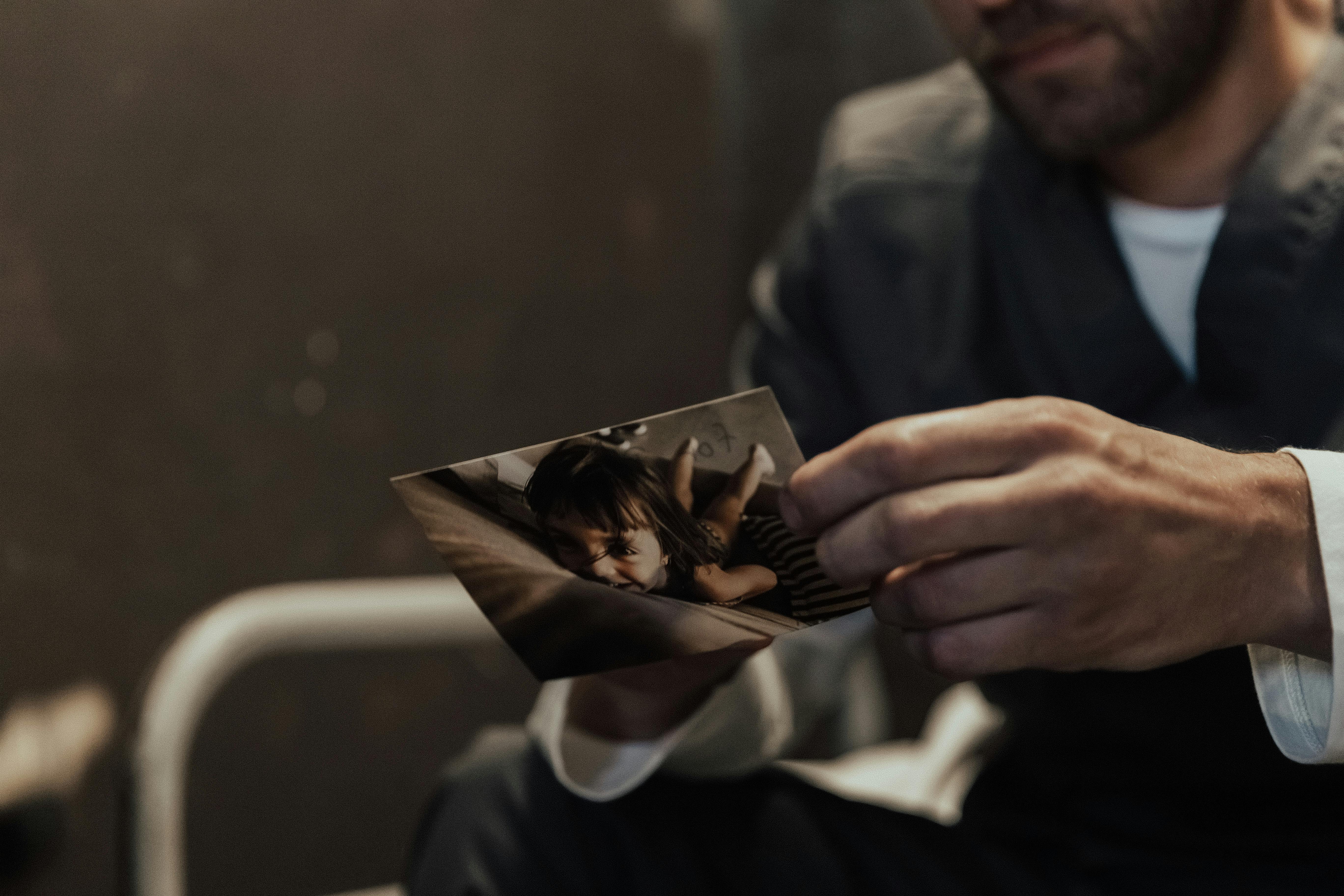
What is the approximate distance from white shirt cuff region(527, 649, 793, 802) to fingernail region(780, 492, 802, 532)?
26 cm

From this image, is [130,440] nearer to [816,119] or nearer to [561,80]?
[561,80]

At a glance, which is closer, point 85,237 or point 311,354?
point 85,237

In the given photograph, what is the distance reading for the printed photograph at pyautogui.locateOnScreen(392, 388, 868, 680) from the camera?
18.8 inches

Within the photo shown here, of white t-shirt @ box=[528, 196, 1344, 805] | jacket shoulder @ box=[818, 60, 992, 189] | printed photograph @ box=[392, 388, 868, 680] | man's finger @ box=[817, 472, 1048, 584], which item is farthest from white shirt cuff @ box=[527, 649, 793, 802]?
jacket shoulder @ box=[818, 60, 992, 189]

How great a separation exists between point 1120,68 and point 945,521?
513mm

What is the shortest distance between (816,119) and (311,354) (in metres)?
0.85

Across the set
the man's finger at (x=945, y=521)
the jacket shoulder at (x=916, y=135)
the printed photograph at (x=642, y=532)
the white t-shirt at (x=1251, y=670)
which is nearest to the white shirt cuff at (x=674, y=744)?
the white t-shirt at (x=1251, y=670)

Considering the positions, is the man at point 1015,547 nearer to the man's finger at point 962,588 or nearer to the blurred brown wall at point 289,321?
the man's finger at point 962,588

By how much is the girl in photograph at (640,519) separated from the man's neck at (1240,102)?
0.53 meters

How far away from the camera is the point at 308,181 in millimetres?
990

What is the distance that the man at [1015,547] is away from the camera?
0.46 meters

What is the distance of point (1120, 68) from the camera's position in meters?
0.77

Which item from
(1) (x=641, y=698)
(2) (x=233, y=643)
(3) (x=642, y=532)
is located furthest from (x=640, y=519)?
(2) (x=233, y=643)

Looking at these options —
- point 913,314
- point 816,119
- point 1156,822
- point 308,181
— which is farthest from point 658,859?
point 816,119
